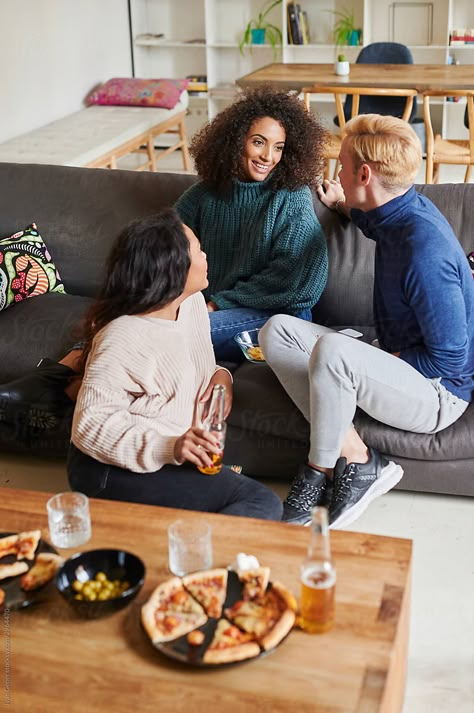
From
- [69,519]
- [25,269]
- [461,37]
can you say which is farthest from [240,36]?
[69,519]

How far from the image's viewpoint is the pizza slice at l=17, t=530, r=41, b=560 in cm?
167

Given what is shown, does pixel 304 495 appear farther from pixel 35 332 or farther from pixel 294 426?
pixel 35 332

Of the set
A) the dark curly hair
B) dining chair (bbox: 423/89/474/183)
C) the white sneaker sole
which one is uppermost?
the dark curly hair

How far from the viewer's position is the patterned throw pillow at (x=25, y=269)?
3084mm

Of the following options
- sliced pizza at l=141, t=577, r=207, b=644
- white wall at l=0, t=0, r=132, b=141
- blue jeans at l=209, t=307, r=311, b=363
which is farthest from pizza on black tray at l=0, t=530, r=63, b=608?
white wall at l=0, t=0, r=132, b=141

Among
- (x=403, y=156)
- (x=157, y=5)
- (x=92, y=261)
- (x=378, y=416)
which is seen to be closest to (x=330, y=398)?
(x=378, y=416)

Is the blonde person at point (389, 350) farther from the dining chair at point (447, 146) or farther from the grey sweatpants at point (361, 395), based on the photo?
the dining chair at point (447, 146)

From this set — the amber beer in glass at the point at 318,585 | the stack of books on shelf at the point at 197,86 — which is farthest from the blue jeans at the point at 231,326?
the stack of books on shelf at the point at 197,86

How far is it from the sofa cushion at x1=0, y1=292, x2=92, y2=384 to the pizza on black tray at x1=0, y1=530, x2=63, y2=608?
112 centimetres

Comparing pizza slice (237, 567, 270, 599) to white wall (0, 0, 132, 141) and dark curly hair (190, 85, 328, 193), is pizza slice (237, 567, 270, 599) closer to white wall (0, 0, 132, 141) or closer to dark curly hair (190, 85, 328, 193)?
dark curly hair (190, 85, 328, 193)

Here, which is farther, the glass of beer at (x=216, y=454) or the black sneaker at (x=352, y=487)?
the black sneaker at (x=352, y=487)

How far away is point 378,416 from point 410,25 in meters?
4.97

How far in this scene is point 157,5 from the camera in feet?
22.7

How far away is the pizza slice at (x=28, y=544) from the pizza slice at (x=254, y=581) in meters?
0.39
